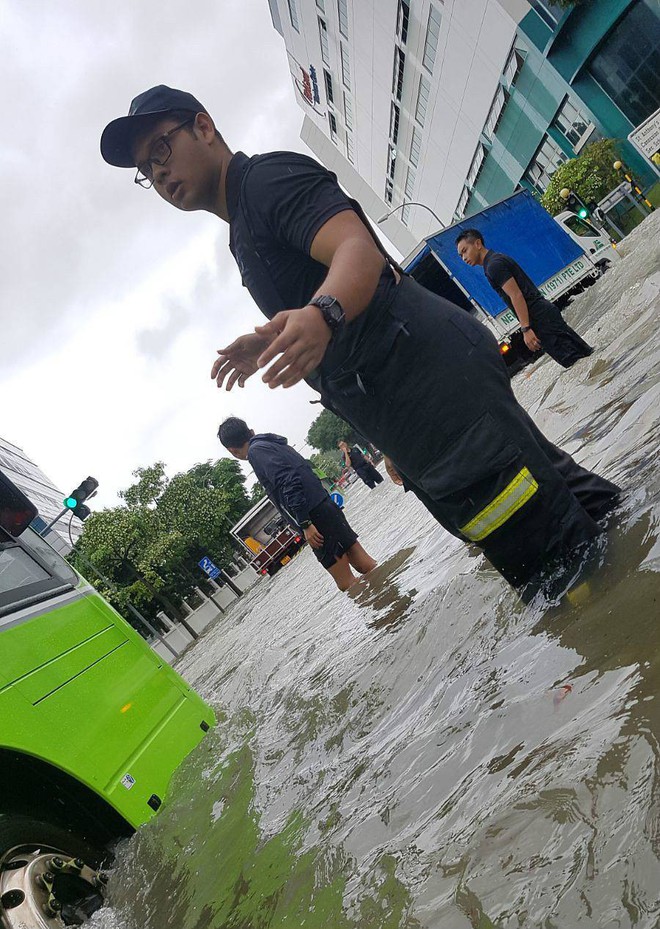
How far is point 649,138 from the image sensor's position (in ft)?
58.3

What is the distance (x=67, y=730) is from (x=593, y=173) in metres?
34.7

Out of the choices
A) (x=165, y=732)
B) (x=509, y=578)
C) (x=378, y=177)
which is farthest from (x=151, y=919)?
(x=378, y=177)

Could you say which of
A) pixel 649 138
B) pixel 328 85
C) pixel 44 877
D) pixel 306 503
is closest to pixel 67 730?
pixel 44 877

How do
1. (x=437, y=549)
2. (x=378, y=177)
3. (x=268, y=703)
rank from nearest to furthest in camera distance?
(x=268, y=703) → (x=437, y=549) → (x=378, y=177)

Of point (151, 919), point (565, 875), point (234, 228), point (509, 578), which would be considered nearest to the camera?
point (565, 875)

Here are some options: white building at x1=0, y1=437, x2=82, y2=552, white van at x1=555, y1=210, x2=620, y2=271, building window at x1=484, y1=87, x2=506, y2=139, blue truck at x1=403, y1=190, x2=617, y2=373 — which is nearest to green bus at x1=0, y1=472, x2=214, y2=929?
blue truck at x1=403, y1=190, x2=617, y2=373

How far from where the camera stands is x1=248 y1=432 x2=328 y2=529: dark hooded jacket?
18.1ft

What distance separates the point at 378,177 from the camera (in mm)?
60562

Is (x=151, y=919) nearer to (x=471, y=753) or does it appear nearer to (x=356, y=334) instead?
(x=471, y=753)

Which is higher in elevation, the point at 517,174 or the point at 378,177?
the point at 378,177

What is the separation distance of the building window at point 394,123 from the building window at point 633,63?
67.8 feet

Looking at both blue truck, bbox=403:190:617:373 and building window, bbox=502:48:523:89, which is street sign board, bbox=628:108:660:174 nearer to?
blue truck, bbox=403:190:617:373

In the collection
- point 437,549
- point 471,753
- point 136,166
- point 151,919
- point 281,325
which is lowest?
point 437,549

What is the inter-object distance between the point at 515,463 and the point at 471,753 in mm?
938
